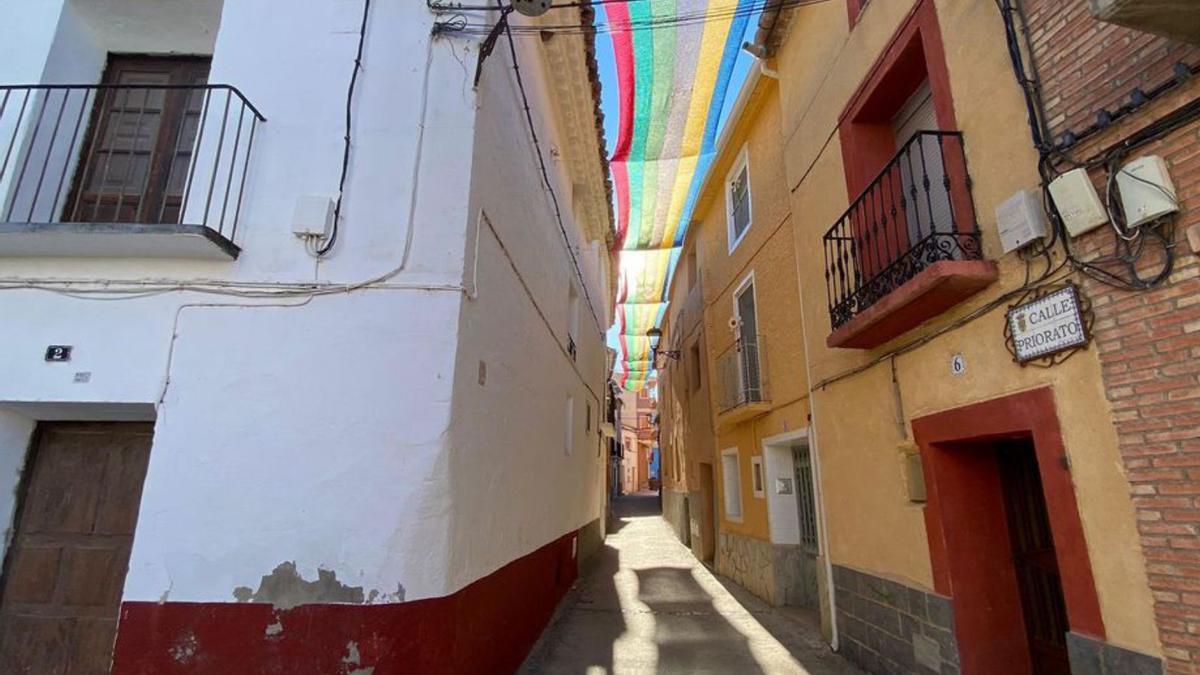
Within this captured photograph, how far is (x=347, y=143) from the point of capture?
12.3 ft

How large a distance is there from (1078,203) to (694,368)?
1012 centimetres

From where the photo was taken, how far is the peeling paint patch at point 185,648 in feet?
9.66

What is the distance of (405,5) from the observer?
4.07m

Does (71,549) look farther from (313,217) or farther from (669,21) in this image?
(669,21)

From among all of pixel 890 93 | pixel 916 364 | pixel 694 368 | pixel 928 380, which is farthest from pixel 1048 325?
pixel 694 368

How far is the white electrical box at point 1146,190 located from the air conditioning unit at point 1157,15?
1.59ft

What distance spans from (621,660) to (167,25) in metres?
6.64

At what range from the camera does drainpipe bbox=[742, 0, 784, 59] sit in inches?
260

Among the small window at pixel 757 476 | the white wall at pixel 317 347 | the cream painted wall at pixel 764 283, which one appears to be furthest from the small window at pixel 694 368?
the white wall at pixel 317 347

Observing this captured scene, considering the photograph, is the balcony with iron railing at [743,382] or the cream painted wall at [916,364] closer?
the cream painted wall at [916,364]

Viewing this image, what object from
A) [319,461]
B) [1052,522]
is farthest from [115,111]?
[1052,522]

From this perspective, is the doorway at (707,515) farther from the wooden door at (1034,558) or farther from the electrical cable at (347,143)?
the electrical cable at (347,143)

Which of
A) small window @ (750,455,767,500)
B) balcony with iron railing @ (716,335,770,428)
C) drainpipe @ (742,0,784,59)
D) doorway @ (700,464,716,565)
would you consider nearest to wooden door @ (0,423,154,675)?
balcony with iron railing @ (716,335,770,428)

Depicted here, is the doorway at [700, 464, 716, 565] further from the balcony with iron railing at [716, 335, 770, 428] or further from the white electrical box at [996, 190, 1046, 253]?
the white electrical box at [996, 190, 1046, 253]
